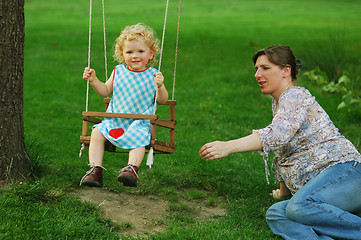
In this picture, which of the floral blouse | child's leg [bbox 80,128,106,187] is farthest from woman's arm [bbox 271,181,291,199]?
child's leg [bbox 80,128,106,187]

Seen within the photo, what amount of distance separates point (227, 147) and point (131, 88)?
4.76 feet

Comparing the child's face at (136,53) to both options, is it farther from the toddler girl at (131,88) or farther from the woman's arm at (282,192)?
the woman's arm at (282,192)

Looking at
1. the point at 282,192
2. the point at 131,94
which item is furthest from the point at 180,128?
the point at 282,192

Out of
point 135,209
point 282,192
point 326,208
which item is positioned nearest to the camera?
point 326,208

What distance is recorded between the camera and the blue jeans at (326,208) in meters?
3.60

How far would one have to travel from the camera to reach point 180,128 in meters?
6.79

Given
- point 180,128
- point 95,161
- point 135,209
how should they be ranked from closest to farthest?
point 95,161 < point 135,209 < point 180,128

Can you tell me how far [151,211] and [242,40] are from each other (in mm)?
11152

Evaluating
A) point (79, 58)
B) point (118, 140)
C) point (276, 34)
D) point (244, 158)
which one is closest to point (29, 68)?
point (79, 58)

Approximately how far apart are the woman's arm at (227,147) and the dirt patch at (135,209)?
0.91 metres

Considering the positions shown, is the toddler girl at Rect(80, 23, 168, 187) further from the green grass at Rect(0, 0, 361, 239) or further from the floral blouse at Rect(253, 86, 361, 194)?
the floral blouse at Rect(253, 86, 361, 194)

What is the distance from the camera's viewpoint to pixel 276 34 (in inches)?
628

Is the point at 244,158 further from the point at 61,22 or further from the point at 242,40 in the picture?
the point at 61,22

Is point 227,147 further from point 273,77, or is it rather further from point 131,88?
point 131,88
